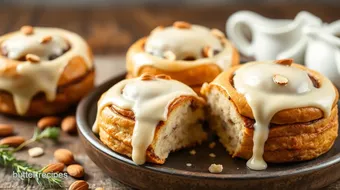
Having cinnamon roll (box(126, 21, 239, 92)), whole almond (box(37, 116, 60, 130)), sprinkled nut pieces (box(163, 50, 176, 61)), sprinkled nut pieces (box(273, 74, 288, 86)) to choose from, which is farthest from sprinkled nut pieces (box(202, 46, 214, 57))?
whole almond (box(37, 116, 60, 130))

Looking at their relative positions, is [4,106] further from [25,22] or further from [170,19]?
[170,19]

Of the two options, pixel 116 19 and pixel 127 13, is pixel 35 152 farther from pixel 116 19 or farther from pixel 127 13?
pixel 127 13

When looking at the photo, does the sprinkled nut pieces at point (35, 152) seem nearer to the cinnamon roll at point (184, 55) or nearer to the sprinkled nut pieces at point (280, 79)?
the cinnamon roll at point (184, 55)

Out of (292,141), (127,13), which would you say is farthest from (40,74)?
(127,13)

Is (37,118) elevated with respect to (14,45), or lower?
lower

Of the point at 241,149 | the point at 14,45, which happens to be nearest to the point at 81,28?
the point at 14,45

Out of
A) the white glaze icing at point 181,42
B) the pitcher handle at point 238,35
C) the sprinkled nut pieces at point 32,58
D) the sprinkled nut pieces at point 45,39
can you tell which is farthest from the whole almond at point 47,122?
the pitcher handle at point 238,35
